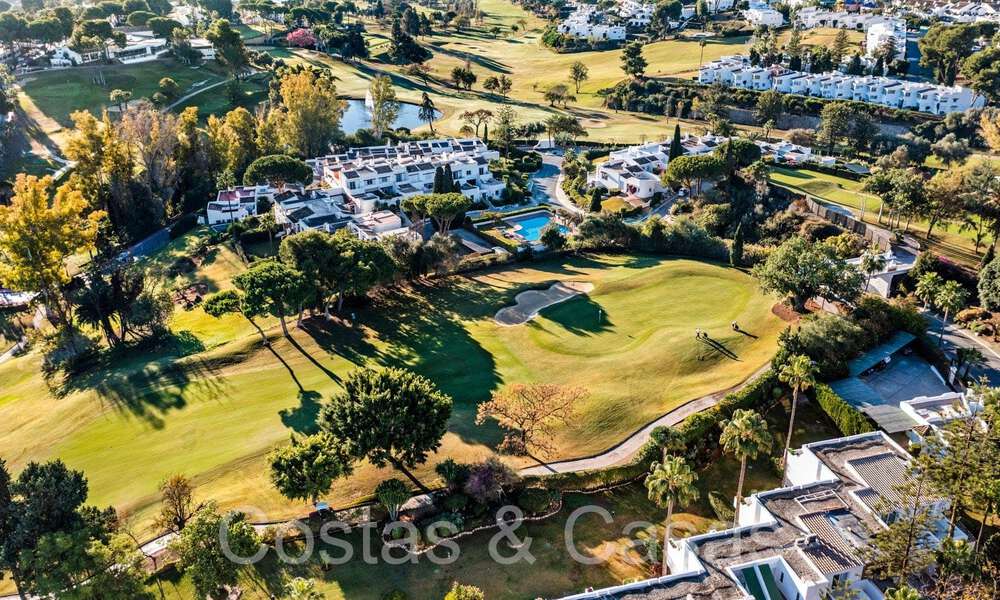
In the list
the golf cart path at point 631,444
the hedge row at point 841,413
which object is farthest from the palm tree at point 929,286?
the golf cart path at point 631,444

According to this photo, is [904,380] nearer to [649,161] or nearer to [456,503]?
[456,503]

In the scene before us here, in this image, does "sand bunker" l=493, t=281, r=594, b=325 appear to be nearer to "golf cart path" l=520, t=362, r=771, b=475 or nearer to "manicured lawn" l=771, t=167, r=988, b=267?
"golf cart path" l=520, t=362, r=771, b=475

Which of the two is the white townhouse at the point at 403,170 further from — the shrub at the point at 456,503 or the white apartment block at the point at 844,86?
the white apartment block at the point at 844,86

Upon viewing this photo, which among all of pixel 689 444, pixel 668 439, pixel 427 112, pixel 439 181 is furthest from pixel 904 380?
pixel 427 112

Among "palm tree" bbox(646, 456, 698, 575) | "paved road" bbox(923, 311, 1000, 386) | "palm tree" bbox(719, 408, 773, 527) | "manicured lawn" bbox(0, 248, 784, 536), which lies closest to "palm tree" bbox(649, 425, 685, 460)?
"manicured lawn" bbox(0, 248, 784, 536)

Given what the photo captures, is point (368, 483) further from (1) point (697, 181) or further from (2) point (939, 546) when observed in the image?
(1) point (697, 181)

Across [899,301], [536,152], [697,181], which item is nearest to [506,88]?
[536,152]
